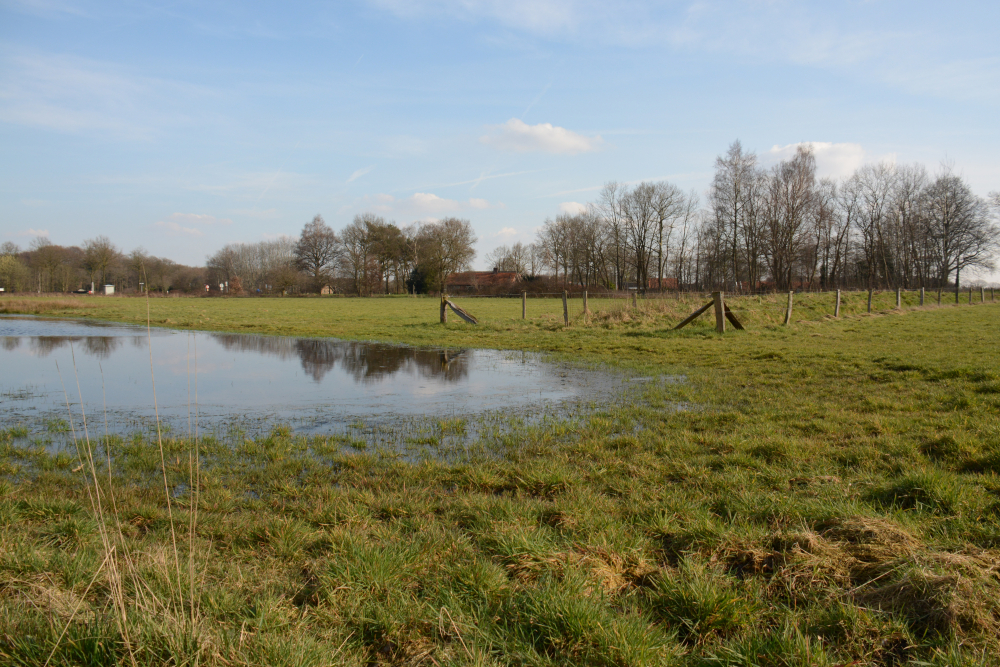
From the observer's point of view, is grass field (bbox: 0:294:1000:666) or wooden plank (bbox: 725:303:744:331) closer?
grass field (bbox: 0:294:1000:666)

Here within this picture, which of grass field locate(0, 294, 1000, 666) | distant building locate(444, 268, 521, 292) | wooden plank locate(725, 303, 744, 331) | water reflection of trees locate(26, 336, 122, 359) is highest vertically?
distant building locate(444, 268, 521, 292)

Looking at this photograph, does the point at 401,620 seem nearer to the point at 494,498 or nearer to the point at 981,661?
the point at 494,498

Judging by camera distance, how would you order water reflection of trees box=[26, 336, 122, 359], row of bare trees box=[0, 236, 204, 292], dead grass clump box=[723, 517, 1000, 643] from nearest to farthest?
dead grass clump box=[723, 517, 1000, 643] < water reflection of trees box=[26, 336, 122, 359] < row of bare trees box=[0, 236, 204, 292]

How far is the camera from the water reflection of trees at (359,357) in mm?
12320

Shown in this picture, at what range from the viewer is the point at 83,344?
57.0 ft

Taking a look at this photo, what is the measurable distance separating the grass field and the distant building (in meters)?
74.1

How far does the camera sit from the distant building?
81.2 m

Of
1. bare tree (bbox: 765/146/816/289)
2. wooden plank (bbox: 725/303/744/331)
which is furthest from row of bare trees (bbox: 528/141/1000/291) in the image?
wooden plank (bbox: 725/303/744/331)

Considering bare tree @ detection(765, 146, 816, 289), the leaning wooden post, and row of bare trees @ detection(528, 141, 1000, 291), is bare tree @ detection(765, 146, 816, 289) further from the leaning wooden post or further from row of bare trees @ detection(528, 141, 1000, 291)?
the leaning wooden post

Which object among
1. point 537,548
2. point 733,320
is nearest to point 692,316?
point 733,320

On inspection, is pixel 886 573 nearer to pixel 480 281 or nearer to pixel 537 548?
pixel 537 548

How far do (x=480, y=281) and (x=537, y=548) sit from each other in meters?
85.2

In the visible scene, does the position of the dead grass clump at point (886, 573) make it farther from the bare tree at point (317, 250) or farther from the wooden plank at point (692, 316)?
the bare tree at point (317, 250)

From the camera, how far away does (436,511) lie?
434 centimetres
